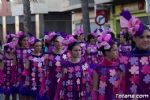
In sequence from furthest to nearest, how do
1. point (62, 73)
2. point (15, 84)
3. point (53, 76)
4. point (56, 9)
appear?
point (56, 9) < point (15, 84) < point (53, 76) < point (62, 73)

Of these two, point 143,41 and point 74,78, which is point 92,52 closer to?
point 74,78

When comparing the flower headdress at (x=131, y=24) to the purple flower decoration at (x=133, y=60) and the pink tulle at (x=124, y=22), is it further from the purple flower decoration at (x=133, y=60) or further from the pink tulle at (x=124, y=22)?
the purple flower decoration at (x=133, y=60)

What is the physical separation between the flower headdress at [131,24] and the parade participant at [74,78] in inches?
115

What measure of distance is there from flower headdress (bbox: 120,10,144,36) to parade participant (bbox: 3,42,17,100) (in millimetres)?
7289

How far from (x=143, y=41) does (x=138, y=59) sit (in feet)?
0.72

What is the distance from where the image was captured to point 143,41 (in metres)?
5.80

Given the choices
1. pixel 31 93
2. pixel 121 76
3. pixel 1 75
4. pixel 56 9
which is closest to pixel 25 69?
pixel 31 93

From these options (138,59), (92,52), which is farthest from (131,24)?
(92,52)

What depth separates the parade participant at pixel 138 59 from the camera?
5812 millimetres

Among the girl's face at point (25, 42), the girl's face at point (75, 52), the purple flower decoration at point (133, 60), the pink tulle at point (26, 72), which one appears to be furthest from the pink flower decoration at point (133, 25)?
the girl's face at point (25, 42)

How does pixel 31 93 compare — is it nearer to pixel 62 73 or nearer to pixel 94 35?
pixel 94 35

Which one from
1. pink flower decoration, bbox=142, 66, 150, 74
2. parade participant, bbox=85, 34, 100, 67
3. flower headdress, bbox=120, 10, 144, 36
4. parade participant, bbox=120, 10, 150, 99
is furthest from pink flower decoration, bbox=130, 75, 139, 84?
parade participant, bbox=85, 34, 100, 67

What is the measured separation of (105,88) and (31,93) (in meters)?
4.61

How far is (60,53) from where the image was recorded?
10.3m
